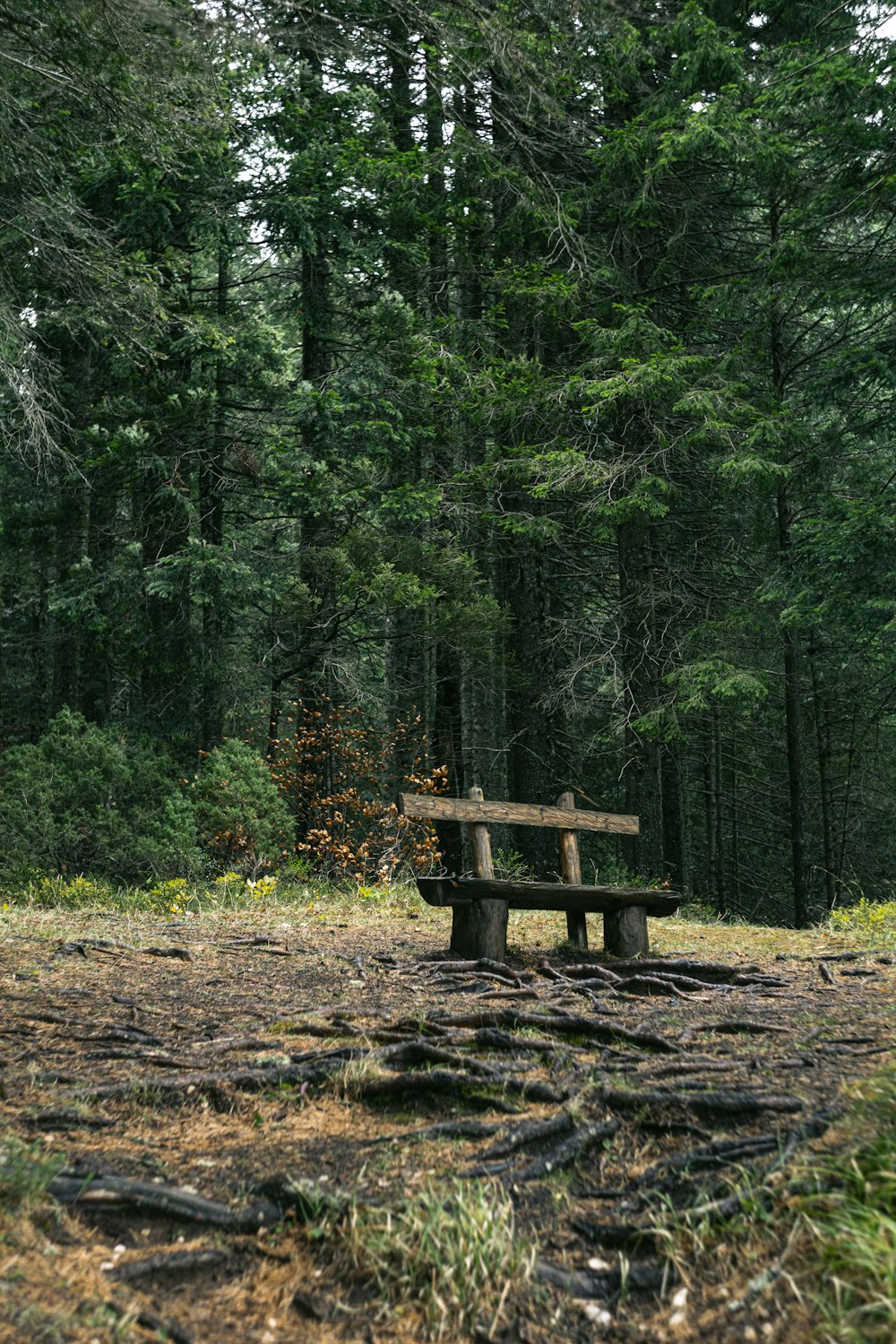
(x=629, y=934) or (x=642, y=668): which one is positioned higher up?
(x=642, y=668)

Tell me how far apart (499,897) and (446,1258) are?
4394 mm

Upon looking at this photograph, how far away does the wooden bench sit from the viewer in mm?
7324

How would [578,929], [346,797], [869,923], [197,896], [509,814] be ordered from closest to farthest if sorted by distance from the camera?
[509,814], [578,929], [869,923], [197,896], [346,797]

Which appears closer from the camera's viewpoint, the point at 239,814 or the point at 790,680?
the point at 239,814

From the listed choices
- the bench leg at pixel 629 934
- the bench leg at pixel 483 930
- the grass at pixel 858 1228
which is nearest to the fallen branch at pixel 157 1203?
the grass at pixel 858 1228

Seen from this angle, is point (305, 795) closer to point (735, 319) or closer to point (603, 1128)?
point (735, 319)

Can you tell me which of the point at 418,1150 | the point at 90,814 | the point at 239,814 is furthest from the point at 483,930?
the point at 90,814

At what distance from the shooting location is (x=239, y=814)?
12.0 meters

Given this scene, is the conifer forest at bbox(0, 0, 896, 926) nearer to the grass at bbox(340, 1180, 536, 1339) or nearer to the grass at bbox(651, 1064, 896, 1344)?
the grass at bbox(651, 1064, 896, 1344)

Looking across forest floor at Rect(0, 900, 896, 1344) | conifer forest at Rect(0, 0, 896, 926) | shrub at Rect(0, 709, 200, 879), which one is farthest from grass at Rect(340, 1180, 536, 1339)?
shrub at Rect(0, 709, 200, 879)

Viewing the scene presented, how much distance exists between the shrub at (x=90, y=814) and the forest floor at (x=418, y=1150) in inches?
192

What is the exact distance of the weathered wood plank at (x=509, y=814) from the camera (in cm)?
731

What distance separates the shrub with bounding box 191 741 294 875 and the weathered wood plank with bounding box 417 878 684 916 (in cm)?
491

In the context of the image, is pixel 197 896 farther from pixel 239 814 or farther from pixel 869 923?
pixel 869 923
